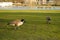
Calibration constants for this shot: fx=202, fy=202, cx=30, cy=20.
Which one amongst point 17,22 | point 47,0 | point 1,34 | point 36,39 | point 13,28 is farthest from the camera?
point 47,0

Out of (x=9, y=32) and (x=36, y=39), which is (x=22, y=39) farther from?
(x=9, y=32)

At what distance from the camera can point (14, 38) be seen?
7031 millimetres

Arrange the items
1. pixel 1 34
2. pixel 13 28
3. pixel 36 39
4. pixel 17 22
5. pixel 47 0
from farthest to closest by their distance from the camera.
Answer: pixel 47 0, pixel 13 28, pixel 17 22, pixel 1 34, pixel 36 39

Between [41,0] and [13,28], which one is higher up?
[13,28]

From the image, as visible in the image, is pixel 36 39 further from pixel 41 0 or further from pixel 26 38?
pixel 41 0

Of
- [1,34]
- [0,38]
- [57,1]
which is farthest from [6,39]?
[57,1]

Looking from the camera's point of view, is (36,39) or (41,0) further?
(41,0)

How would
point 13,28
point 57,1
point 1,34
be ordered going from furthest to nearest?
point 57,1, point 13,28, point 1,34

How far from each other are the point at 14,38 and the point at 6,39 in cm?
31

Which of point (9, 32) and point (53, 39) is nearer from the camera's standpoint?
point (53, 39)

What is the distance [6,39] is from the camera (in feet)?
22.5

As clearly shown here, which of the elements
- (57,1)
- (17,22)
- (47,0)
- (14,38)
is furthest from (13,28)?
(47,0)

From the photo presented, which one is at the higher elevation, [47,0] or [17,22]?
[17,22]

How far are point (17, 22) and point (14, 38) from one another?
1.42 meters
